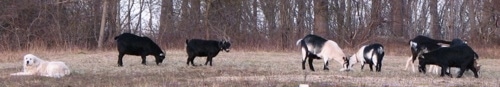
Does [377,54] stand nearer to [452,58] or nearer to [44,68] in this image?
[452,58]

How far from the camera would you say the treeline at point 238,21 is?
3666 centimetres

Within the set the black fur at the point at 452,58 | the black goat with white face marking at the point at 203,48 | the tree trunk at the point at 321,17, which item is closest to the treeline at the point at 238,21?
the tree trunk at the point at 321,17

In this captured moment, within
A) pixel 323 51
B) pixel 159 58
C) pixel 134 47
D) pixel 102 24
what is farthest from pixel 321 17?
pixel 323 51

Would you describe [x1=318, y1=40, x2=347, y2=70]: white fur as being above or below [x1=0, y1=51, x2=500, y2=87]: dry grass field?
above

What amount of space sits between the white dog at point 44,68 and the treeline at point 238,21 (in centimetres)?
1982

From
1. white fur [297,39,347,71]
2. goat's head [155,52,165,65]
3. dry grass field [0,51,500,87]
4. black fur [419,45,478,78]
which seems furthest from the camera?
goat's head [155,52,165,65]

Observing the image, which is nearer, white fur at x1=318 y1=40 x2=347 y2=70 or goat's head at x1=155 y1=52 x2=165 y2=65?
white fur at x1=318 y1=40 x2=347 y2=70

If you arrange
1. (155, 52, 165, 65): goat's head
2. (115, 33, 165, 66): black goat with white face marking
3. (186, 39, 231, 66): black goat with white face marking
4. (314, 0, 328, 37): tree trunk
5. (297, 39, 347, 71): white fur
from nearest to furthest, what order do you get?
(297, 39, 347, 71): white fur < (115, 33, 165, 66): black goat with white face marking < (186, 39, 231, 66): black goat with white face marking < (155, 52, 165, 65): goat's head < (314, 0, 328, 37): tree trunk

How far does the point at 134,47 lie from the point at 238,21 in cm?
2331

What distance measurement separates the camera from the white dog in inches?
593

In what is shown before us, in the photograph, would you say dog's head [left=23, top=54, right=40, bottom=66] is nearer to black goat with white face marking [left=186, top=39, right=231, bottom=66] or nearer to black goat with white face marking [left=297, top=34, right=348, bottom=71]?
black goat with white face marking [left=186, top=39, right=231, bottom=66]

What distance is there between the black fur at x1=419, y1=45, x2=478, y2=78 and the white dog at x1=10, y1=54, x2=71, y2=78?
6.85 meters

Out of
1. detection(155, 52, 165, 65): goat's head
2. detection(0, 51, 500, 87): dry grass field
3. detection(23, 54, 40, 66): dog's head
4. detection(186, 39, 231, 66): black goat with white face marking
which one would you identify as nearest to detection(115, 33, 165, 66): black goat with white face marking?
detection(155, 52, 165, 65): goat's head

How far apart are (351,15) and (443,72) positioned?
87.3 ft
